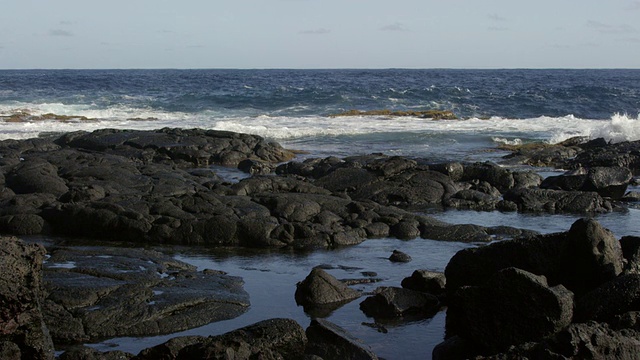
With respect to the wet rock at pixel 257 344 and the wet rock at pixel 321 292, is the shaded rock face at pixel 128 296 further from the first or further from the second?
the wet rock at pixel 257 344

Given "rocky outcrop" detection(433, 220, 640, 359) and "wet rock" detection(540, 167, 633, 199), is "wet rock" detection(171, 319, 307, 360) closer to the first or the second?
"rocky outcrop" detection(433, 220, 640, 359)

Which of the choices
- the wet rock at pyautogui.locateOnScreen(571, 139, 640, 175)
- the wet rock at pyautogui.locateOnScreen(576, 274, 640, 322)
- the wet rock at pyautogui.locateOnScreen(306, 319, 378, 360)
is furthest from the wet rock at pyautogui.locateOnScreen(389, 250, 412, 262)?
the wet rock at pyautogui.locateOnScreen(571, 139, 640, 175)

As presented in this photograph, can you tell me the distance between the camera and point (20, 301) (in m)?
6.84

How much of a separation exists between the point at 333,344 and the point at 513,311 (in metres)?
1.80

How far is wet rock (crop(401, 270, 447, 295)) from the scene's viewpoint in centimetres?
1102

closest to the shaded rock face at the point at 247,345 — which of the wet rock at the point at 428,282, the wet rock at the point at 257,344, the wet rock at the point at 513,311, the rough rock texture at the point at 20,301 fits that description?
the wet rock at the point at 257,344

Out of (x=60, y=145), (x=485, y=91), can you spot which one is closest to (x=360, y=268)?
(x=60, y=145)

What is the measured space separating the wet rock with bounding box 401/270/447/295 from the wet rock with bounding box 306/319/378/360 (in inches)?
94.5

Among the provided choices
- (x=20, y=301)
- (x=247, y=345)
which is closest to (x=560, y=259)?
(x=247, y=345)

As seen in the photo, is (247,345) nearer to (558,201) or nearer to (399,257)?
(399,257)

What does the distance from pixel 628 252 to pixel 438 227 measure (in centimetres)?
524

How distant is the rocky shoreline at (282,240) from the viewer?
26.5 ft

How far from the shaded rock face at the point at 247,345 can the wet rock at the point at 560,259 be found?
9.43ft

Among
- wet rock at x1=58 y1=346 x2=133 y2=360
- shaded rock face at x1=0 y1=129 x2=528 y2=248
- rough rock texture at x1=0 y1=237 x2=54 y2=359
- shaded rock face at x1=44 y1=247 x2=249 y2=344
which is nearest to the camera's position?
rough rock texture at x1=0 y1=237 x2=54 y2=359
